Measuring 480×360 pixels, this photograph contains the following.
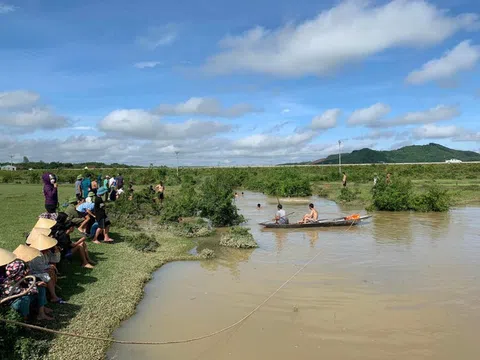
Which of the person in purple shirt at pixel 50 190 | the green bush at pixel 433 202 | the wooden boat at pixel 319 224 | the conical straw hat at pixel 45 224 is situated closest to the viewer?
the conical straw hat at pixel 45 224

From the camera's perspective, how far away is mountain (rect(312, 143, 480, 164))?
17088cm

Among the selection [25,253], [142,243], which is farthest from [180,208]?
[25,253]

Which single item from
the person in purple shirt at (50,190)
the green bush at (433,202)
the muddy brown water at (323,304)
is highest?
the person in purple shirt at (50,190)

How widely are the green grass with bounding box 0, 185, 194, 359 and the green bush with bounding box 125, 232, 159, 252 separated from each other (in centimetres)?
18

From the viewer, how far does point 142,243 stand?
1097 centimetres

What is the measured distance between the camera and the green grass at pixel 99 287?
5.48 meters

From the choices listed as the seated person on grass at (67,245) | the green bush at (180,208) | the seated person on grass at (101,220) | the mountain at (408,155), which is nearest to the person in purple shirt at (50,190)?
the seated person on grass at (101,220)

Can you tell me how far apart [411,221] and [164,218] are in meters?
10.6

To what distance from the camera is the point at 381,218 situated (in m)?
18.8

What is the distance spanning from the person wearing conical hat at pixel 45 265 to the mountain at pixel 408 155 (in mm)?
163565

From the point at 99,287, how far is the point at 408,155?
18914cm

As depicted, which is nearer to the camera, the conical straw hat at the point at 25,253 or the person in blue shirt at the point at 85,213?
the conical straw hat at the point at 25,253

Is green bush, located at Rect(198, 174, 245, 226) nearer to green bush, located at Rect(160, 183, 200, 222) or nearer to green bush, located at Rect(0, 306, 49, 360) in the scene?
green bush, located at Rect(160, 183, 200, 222)

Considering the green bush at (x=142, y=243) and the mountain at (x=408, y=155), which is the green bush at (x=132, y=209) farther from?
the mountain at (x=408, y=155)
